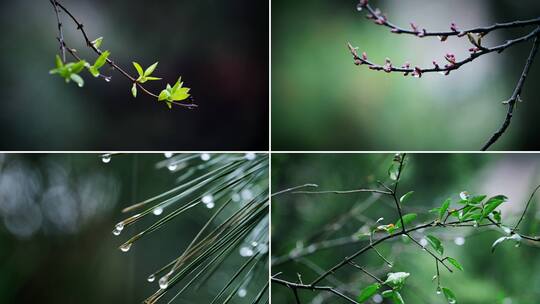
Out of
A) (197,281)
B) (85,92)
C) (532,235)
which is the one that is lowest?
(197,281)

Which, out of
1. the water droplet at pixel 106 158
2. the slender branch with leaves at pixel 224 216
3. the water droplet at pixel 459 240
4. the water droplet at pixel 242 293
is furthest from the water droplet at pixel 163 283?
the water droplet at pixel 459 240

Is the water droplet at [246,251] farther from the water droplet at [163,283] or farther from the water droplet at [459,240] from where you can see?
the water droplet at [459,240]

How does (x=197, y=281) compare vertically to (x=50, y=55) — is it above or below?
below

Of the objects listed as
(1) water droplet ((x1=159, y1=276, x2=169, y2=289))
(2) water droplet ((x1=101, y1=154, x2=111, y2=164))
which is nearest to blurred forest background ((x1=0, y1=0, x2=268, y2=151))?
(2) water droplet ((x1=101, y1=154, x2=111, y2=164))

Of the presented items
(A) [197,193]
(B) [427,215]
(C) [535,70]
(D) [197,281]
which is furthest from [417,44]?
(D) [197,281]

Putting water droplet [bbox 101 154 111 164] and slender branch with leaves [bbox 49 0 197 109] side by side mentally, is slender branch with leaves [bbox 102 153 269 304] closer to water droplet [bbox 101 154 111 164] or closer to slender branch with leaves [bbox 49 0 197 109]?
water droplet [bbox 101 154 111 164]

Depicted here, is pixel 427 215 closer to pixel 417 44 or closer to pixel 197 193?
pixel 417 44
